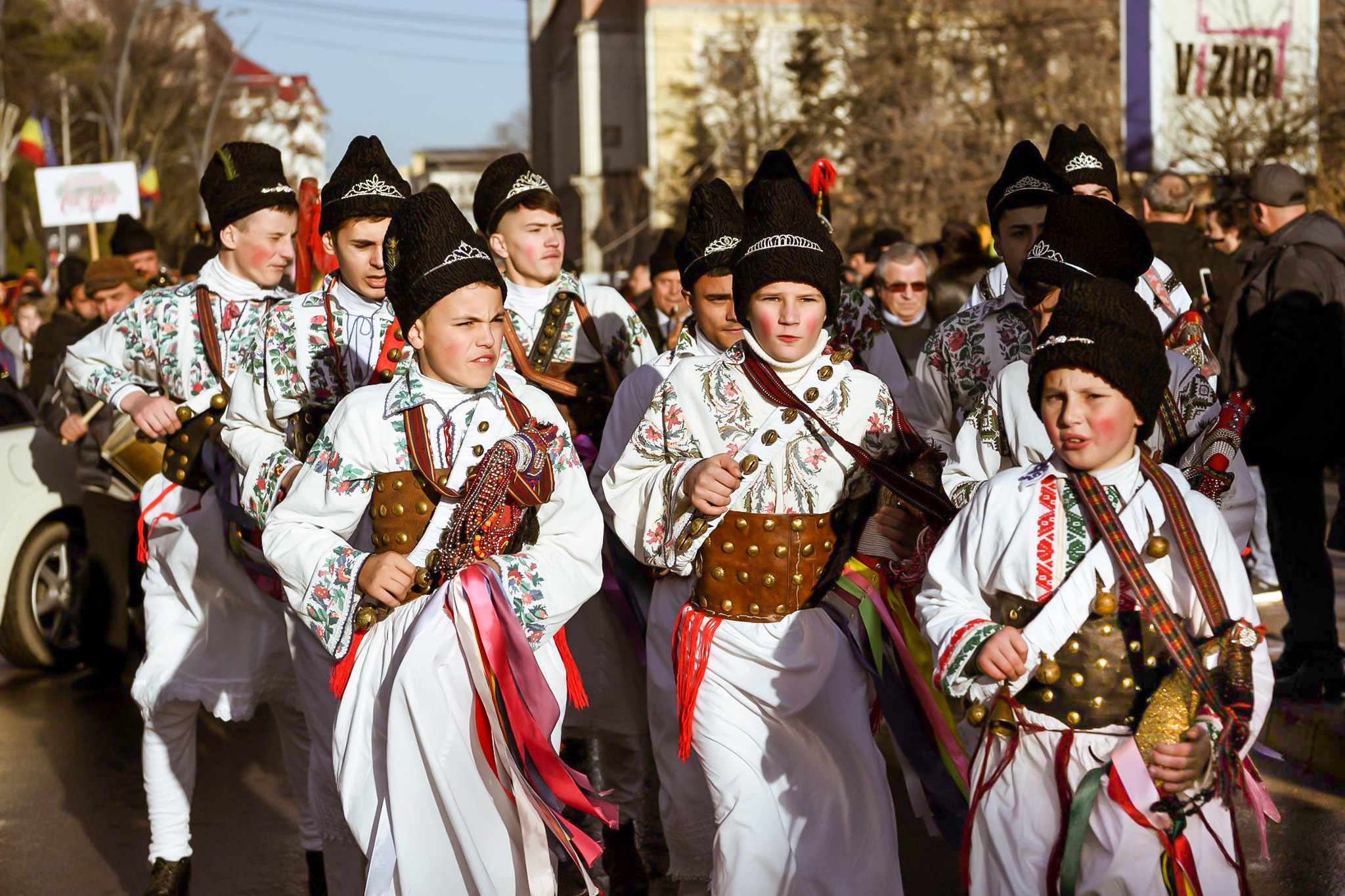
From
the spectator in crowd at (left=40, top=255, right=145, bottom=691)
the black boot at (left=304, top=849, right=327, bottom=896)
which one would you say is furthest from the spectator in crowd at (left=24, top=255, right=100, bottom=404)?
the black boot at (left=304, top=849, right=327, bottom=896)

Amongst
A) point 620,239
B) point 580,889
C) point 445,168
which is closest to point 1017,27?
point 620,239

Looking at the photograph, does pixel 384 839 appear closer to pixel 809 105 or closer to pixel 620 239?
pixel 809 105

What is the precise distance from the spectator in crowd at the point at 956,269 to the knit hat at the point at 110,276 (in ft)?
14.1

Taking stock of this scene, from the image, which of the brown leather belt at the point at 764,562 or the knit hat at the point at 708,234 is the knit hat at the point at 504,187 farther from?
the brown leather belt at the point at 764,562

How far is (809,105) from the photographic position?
139 feet

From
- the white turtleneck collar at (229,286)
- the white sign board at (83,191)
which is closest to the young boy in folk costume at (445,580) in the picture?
the white turtleneck collar at (229,286)

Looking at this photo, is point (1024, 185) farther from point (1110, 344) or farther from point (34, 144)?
point (34, 144)

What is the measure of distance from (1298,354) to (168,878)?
17.1 feet

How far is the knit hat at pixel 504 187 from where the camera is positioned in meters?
5.93

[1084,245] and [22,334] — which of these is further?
[22,334]

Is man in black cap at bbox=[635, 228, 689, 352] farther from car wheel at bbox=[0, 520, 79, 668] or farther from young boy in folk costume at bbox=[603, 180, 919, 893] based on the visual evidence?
young boy in folk costume at bbox=[603, 180, 919, 893]

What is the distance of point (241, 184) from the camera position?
227 inches

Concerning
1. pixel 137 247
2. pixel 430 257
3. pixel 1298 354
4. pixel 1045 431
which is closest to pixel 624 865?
pixel 1045 431

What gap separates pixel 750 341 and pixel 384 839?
164 cm
